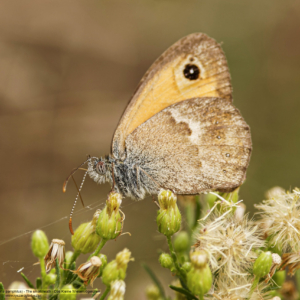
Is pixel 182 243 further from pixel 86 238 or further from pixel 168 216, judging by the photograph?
pixel 86 238

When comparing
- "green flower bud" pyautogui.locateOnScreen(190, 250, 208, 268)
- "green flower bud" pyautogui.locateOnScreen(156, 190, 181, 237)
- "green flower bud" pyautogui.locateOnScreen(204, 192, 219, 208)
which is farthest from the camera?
"green flower bud" pyautogui.locateOnScreen(204, 192, 219, 208)

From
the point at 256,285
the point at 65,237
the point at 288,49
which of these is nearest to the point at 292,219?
the point at 256,285

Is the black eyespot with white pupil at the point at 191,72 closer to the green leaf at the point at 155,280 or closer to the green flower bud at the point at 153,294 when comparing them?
the green leaf at the point at 155,280

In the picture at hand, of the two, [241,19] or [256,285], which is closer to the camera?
[256,285]

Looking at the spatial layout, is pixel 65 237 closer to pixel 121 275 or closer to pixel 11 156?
pixel 11 156

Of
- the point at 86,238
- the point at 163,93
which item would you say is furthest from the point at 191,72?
the point at 86,238

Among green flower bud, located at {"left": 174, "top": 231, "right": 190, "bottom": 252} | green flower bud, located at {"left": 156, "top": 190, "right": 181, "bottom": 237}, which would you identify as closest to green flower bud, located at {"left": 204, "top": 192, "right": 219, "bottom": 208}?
green flower bud, located at {"left": 174, "top": 231, "right": 190, "bottom": 252}

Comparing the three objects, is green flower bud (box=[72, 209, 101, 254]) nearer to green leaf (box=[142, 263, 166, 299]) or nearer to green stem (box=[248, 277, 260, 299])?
green leaf (box=[142, 263, 166, 299])
